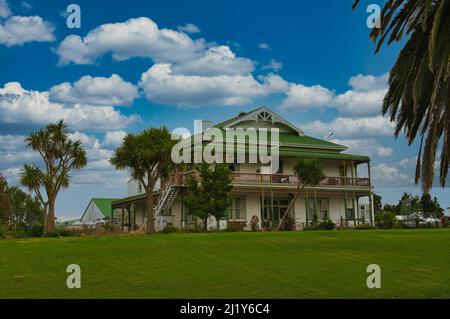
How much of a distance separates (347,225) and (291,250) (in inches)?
1126

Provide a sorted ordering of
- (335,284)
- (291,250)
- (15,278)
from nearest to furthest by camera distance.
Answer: (335,284), (15,278), (291,250)

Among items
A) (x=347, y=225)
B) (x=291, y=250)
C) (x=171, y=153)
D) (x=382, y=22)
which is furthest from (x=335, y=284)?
(x=347, y=225)

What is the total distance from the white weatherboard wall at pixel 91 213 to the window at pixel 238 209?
131 ft

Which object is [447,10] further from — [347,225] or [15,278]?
[347,225]

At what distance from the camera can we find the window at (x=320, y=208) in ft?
154

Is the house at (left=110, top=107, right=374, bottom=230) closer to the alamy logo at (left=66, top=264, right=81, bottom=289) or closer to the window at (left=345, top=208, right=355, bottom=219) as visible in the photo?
the window at (left=345, top=208, right=355, bottom=219)

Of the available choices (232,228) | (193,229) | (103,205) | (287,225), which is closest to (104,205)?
(103,205)

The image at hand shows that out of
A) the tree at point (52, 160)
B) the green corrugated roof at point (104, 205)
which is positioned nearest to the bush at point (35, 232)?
the tree at point (52, 160)

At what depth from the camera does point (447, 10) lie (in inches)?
571

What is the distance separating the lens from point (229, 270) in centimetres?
1360

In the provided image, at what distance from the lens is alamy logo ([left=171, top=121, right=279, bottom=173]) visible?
40.6 metres

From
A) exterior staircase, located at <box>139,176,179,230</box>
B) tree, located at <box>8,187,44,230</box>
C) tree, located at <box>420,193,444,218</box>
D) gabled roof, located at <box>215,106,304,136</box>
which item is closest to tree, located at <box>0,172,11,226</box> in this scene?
exterior staircase, located at <box>139,176,179,230</box>

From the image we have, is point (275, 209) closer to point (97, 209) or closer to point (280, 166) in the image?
point (280, 166)
